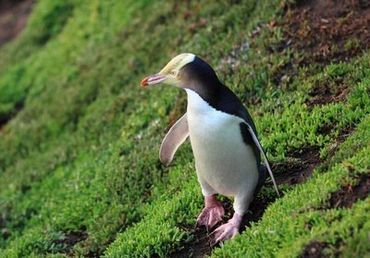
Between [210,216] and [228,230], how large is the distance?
45cm

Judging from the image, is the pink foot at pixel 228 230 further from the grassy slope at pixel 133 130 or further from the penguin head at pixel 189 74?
the penguin head at pixel 189 74

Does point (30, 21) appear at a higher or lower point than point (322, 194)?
lower

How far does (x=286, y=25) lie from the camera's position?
9.86 metres

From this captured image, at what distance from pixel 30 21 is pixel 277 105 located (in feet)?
29.7

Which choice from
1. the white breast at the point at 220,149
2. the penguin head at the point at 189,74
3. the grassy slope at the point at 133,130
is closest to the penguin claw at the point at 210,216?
the grassy slope at the point at 133,130

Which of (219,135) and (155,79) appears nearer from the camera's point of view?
(219,135)

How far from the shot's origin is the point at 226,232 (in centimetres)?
647

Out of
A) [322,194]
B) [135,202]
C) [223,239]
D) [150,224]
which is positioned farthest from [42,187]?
[322,194]

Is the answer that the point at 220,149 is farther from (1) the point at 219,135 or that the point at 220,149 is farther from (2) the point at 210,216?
(2) the point at 210,216

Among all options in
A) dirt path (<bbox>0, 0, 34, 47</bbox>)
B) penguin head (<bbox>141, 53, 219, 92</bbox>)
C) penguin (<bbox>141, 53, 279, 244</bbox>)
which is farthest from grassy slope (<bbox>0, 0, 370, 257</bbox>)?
dirt path (<bbox>0, 0, 34, 47</bbox>)

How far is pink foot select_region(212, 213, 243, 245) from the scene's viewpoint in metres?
6.45

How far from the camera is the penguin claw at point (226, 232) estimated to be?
6.45 metres

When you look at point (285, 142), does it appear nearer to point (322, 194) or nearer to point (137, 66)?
point (322, 194)

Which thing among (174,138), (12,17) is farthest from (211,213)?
(12,17)
